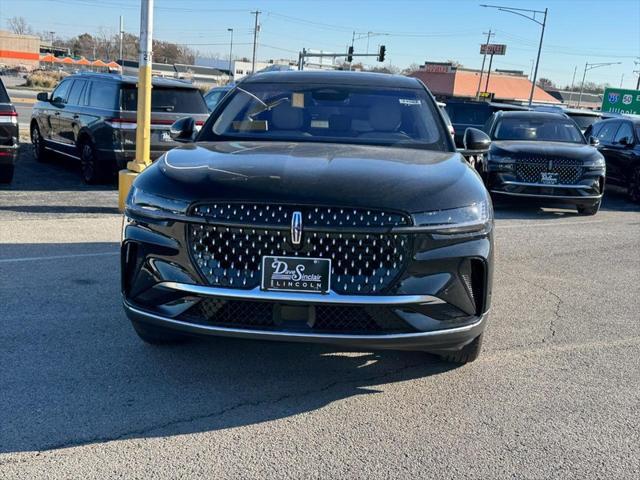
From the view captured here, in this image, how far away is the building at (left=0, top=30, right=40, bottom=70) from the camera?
9788 centimetres

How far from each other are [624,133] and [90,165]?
34.0 feet

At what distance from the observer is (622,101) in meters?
46.4

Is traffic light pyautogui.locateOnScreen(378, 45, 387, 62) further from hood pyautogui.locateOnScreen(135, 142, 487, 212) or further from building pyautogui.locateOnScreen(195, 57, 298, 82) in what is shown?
A: building pyautogui.locateOnScreen(195, 57, 298, 82)

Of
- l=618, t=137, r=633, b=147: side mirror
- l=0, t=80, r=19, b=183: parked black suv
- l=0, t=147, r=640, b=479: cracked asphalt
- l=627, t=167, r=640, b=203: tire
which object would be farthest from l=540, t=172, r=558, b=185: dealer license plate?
l=0, t=80, r=19, b=183: parked black suv

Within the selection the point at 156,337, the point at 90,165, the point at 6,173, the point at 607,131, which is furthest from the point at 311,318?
the point at 607,131

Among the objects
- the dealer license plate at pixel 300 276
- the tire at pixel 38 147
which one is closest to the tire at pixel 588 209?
the dealer license plate at pixel 300 276

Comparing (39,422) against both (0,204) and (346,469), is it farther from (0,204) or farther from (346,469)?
(0,204)

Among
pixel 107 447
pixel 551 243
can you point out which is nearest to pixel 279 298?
pixel 107 447

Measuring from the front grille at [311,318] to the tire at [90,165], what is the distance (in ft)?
27.4

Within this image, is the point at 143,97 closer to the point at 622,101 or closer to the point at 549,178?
the point at 549,178

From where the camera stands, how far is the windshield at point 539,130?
12.3 metres

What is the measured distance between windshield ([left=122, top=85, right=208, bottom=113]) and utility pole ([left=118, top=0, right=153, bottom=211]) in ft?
5.76

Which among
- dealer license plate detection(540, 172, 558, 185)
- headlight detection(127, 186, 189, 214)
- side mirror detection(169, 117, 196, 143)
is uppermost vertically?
side mirror detection(169, 117, 196, 143)

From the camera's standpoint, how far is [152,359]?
13.9ft
